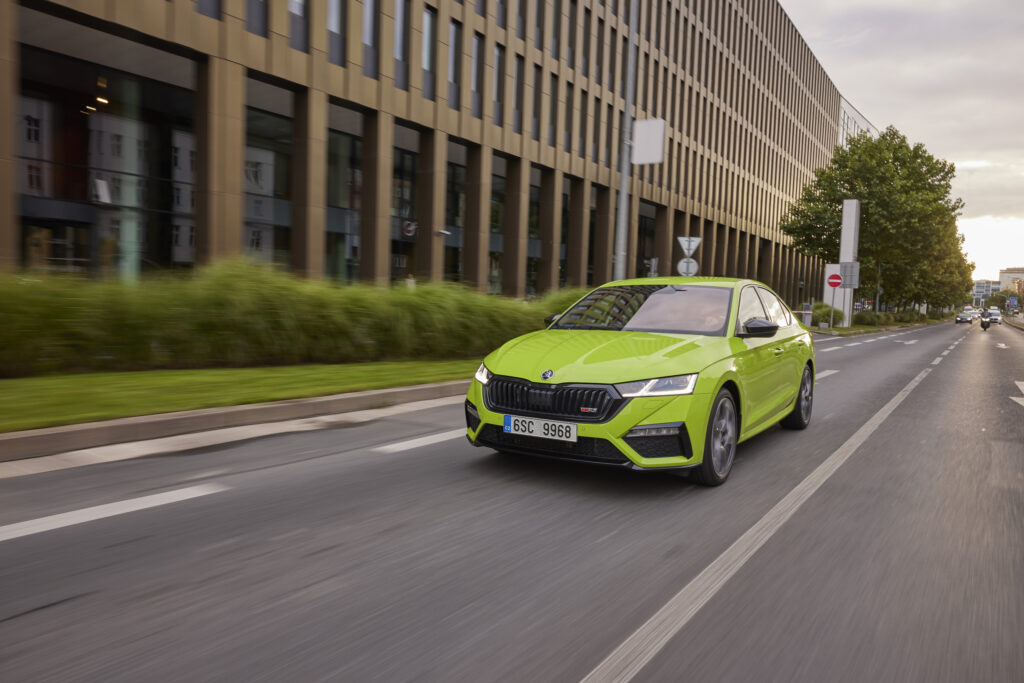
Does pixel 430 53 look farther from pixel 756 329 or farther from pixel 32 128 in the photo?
pixel 756 329

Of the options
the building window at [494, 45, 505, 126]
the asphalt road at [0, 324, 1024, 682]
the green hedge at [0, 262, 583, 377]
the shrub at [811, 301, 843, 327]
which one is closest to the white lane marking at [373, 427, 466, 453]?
the asphalt road at [0, 324, 1024, 682]

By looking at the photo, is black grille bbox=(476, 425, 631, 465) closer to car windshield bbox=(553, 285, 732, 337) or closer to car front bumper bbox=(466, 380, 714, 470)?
car front bumper bbox=(466, 380, 714, 470)

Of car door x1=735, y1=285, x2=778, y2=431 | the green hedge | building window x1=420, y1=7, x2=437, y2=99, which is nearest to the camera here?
car door x1=735, y1=285, x2=778, y2=431

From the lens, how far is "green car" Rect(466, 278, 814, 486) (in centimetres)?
486

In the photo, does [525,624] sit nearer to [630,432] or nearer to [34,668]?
[34,668]

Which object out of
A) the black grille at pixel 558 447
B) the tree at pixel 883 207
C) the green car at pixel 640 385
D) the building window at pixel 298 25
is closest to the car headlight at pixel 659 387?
the green car at pixel 640 385

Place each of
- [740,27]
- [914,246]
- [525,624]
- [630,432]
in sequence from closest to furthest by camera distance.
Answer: [525,624] < [630,432] < [914,246] < [740,27]

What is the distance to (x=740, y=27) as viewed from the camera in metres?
55.1

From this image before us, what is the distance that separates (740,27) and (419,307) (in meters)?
51.3

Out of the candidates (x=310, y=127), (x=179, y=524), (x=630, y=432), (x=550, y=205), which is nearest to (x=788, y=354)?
(x=630, y=432)

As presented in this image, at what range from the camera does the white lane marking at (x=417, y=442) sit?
6.37 m

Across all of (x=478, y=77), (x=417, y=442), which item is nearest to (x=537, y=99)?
(x=478, y=77)

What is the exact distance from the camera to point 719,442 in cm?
538

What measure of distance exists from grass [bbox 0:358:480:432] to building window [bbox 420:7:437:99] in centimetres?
1708
